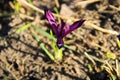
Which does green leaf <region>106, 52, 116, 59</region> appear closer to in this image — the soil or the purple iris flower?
the soil

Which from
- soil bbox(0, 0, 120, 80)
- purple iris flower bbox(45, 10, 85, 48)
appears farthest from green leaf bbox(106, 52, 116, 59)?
purple iris flower bbox(45, 10, 85, 48)

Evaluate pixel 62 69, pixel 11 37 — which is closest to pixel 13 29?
pixel 11 37

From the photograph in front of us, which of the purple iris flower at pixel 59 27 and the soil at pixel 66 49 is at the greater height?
the purple iris flower at pixel 59 27

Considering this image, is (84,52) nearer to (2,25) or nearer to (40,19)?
(40,19)

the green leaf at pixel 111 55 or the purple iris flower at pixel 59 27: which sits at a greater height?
Answer: the purple iris flower at pixel 59 27

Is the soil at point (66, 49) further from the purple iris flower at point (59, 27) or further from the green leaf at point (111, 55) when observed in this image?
the purple iris flower at point (59, 27)

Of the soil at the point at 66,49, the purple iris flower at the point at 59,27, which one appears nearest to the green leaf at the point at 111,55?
the soil at the point at 66,49

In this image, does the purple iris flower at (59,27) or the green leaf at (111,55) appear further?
the green leaf at (111,55)

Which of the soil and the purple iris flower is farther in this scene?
the soil
